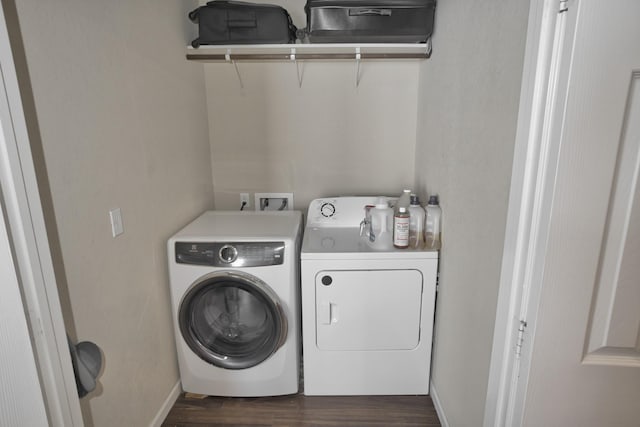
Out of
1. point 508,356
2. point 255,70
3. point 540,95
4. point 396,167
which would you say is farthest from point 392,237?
point 255,70

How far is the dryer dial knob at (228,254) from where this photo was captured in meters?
1.70

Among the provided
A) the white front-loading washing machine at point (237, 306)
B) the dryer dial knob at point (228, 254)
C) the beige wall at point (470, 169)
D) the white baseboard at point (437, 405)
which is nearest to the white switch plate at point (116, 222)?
the white front-loading washing machine at point (237, 306)

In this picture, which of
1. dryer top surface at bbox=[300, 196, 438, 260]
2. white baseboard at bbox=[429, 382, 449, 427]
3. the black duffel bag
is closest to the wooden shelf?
the black duffel bag

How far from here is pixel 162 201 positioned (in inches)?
69.1

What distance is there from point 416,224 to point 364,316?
536 mm

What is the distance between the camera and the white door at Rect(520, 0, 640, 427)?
67 cm

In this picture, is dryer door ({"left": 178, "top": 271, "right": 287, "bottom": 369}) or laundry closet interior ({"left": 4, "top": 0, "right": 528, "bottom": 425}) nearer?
laundry closet interior ({"left": 4, "top": 0, "right": 528, "bottom": 425})

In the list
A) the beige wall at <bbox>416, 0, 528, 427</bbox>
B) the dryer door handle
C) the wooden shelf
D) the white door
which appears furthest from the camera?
the wooden shelf

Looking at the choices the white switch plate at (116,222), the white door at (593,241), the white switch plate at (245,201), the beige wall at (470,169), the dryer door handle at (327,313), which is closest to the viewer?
the white door at (593,241)

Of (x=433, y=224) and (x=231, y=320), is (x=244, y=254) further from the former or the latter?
(x=433, y=224)

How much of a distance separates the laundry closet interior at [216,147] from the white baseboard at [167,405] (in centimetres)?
A: 2

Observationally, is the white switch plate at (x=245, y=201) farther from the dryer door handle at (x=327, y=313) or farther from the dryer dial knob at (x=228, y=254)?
the dryer door handle at (x=327, y=313)

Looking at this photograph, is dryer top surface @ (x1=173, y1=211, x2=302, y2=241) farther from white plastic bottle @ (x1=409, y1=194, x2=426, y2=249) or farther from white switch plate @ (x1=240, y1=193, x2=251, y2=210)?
white plastic bottle @ (x1=409, y1=194, x2=426, y2=249)

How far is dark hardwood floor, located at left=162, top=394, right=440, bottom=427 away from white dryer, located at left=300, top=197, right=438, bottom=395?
0.17ft
